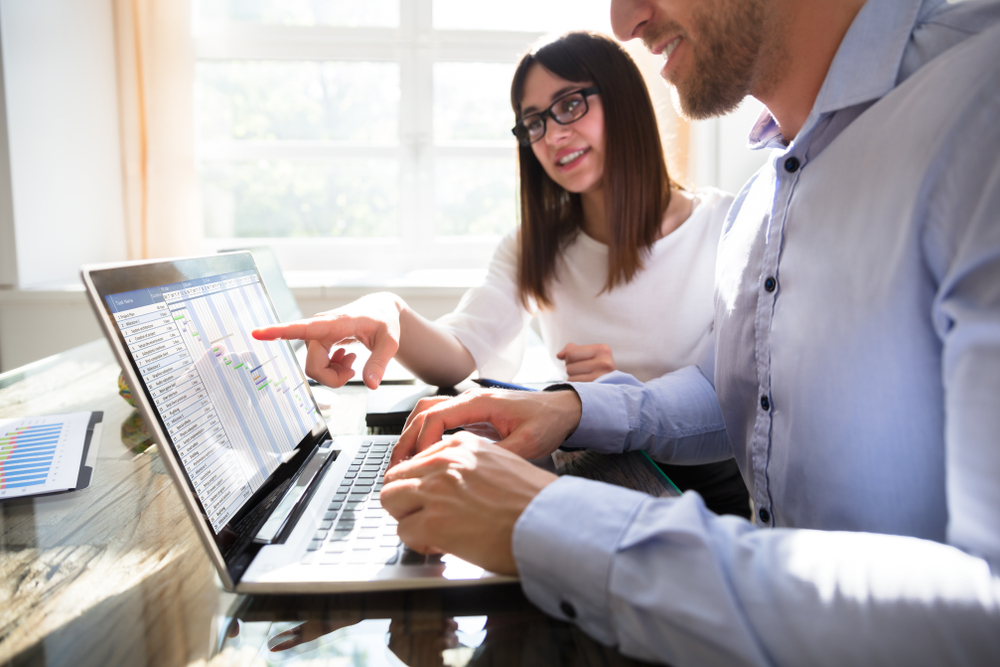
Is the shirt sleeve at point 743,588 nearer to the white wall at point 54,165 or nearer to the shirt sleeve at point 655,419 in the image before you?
the shirt sleeve at point 655,419

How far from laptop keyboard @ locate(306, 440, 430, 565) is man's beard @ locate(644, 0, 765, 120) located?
0.67 meters

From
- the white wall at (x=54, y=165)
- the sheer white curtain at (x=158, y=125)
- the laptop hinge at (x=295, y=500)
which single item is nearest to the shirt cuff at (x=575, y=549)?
the laptop hinge at (x=295, y=500)

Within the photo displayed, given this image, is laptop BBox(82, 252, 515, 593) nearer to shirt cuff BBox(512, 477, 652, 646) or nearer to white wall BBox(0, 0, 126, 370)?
shirt cuff BBox(512, 477, 652, 646)

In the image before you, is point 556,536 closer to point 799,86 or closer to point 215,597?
point 215,597

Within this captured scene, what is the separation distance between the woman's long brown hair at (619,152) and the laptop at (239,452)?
87 cm

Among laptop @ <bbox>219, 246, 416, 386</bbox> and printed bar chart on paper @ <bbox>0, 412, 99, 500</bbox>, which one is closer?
printed bar chart on paper @ <bbox>0, 412, 99, 500</bbox>

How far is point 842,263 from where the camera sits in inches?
23.2

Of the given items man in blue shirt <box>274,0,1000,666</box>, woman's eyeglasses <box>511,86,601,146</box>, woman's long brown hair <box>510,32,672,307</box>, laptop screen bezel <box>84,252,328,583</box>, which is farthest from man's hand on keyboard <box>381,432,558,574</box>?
woman's eyeglasses <box>511,86,601,146</box>

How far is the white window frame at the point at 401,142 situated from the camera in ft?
9.29

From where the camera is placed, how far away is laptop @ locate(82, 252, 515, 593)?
0.46 metres

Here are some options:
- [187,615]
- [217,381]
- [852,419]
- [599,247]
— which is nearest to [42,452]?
[217,381]

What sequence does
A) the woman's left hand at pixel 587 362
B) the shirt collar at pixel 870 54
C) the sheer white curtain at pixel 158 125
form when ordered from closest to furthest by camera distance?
1. the shirt collar at pixel 870 54
2. the woman's left hand at pixel 587 362
3. the sheer white curtain at pixel 158 125

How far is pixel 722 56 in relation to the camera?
0.79 metres

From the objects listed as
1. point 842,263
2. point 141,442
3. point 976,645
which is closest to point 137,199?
point 141,442
